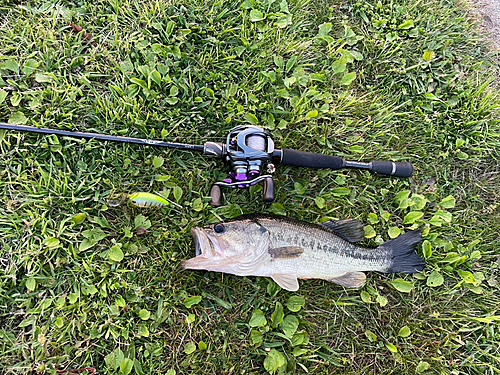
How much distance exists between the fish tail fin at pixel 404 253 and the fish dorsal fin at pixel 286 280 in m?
0.99

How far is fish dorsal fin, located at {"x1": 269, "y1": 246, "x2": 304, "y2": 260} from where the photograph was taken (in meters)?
2.99

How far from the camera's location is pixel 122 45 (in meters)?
3.53

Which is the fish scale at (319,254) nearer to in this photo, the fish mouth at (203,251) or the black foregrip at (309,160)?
the fish mouth at (203,251)

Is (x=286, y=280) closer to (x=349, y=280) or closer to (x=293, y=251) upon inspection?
(x=293, y=251)

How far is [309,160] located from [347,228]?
2.56 feet

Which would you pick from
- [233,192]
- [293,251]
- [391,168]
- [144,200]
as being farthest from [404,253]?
[144,200]

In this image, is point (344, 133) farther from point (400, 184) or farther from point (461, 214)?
point (461, 214)

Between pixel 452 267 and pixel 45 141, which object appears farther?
pixel 452 267

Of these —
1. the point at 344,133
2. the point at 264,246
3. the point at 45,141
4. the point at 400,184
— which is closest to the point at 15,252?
the point at 45,141

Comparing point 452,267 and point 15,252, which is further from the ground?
point 15,252

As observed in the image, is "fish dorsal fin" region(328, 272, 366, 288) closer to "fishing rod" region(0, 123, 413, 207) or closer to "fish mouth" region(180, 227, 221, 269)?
"fishing rod" region(0, 123, 413, 207)

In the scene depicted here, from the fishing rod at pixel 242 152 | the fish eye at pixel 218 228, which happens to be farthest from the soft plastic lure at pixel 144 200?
the fish eye at pixel 218 228

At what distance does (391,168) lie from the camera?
356 cm

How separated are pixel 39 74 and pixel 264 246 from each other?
9.19 ft
